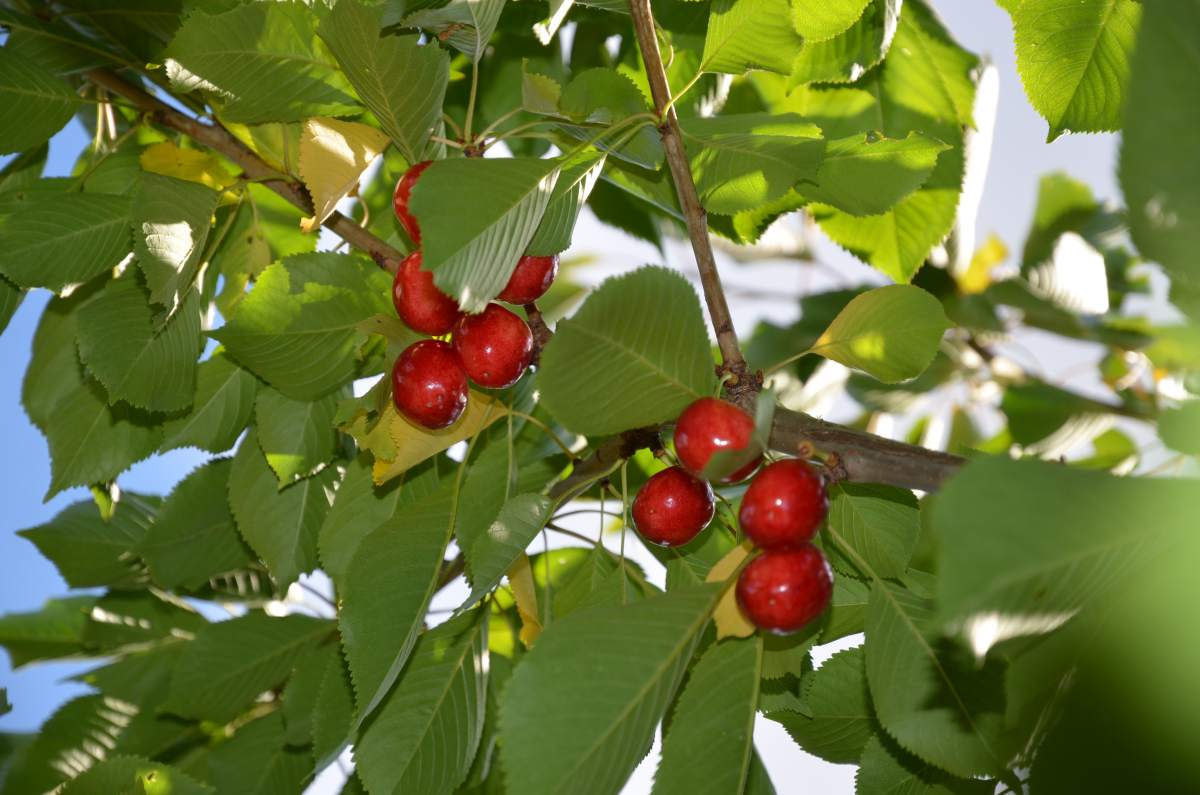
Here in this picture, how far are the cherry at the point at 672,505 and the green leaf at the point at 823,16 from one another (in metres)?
0.29

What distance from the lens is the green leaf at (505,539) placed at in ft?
1.75

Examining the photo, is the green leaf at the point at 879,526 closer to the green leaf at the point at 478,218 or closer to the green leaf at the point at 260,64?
the green leaf at the point at 478,218

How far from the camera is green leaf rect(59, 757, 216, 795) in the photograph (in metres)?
0.71

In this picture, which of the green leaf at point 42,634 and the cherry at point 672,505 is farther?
the green leaf at point 42,634

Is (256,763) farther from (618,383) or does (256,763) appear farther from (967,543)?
(967,543)

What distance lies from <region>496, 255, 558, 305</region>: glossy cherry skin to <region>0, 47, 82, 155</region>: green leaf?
421 mm

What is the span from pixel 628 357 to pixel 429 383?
13cm

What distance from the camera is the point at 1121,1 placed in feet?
2.11

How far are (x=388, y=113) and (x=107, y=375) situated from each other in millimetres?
277

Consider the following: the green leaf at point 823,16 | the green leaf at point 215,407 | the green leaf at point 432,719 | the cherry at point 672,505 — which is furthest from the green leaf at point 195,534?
the green leaf at point 823,16

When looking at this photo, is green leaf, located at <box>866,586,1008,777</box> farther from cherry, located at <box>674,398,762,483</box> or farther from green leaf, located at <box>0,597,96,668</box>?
green leaf, located at <box>0,597,96,668</box>

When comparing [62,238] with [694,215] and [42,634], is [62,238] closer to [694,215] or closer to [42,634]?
[694,215]

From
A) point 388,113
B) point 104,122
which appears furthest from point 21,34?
point 388,113

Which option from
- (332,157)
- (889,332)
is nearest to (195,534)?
(332,157)
